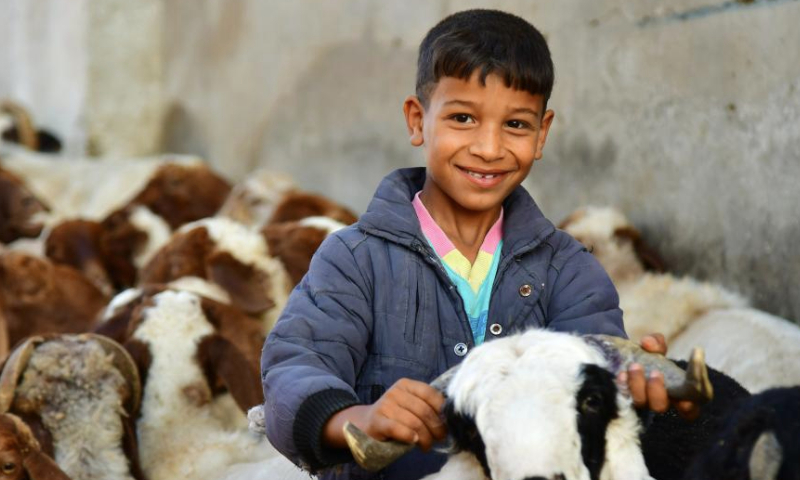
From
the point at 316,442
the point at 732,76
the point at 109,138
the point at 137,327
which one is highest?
the point at 732,76

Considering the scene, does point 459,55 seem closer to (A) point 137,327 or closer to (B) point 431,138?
(B) point 431,138

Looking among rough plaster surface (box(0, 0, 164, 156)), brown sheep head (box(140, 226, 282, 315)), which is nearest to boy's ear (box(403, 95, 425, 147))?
brown sheep head (box(140, 226, 282, 315))

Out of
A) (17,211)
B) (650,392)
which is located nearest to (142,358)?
(650,392)

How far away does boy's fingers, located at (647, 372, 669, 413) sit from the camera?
2.66 metres

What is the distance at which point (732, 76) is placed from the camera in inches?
225

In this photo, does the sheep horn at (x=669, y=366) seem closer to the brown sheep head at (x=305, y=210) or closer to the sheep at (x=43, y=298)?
the sheep at (x=43, y=298)

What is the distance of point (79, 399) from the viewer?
5.38 metres

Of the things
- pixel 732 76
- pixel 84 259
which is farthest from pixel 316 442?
pixel 84 259

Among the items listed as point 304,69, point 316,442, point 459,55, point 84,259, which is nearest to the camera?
point 316,442

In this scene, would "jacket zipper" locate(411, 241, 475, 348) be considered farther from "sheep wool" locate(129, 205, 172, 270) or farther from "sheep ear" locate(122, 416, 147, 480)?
"sheep wool" locate(129, 205, 172, 270)

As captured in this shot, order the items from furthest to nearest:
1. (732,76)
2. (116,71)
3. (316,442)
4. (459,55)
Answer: (116,71) → (732,76) → (459,55) → (316,442)

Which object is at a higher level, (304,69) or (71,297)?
(304,69)

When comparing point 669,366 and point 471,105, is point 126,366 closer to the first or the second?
point 471,105

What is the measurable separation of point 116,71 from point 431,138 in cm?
1083
